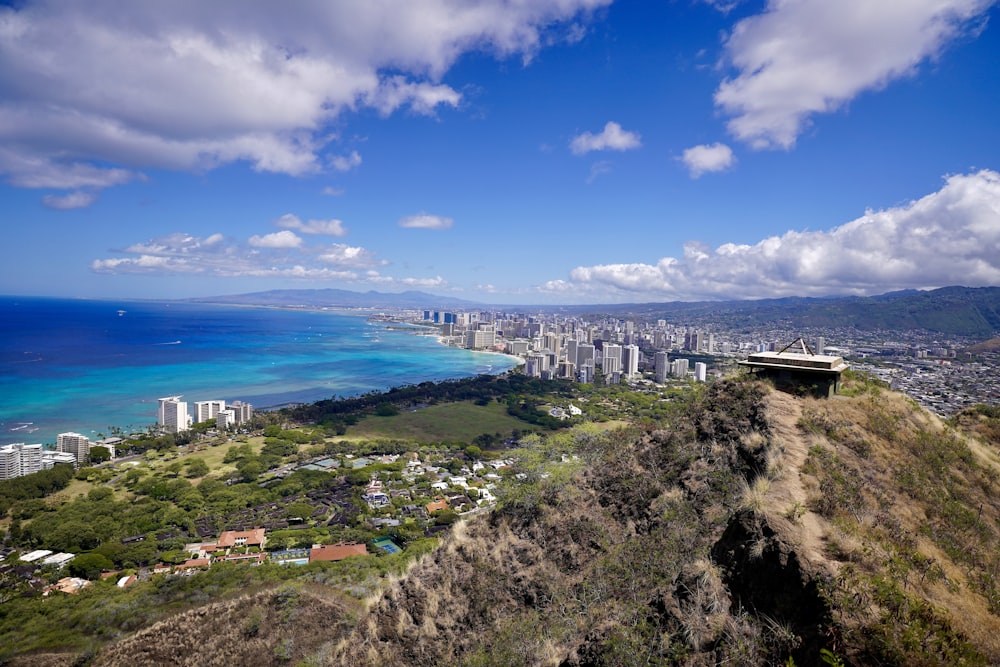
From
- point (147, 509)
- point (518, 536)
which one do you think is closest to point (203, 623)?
point (518, 536)

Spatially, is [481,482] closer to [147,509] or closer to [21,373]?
[147,509]

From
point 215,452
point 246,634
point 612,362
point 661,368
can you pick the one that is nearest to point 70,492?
point 215,452

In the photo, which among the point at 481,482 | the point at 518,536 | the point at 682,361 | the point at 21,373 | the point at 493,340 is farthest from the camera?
the point at 493,340

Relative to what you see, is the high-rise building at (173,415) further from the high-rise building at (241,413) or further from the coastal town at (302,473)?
the high-rise building at (241,413)

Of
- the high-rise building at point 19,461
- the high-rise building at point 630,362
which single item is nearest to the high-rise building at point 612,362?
the high-rise building at point 630,362

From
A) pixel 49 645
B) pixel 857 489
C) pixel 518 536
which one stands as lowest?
pixel 49 645

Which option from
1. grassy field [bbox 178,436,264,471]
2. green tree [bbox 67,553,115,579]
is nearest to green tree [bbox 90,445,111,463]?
grassy field [bbox 178,436,264,471]

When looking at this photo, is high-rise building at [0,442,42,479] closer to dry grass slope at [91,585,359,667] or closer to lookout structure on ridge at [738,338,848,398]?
dry grass slope at [91,585,359,667]
